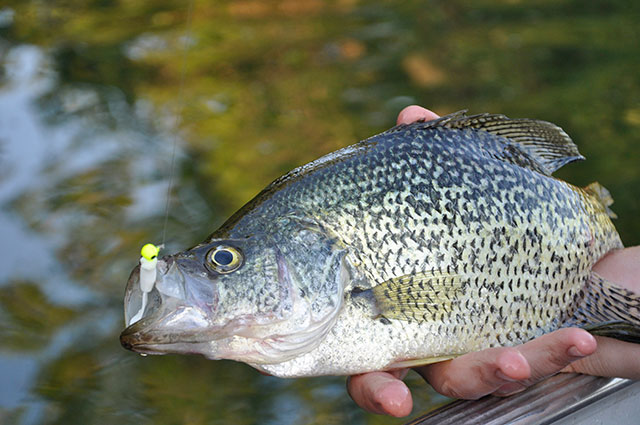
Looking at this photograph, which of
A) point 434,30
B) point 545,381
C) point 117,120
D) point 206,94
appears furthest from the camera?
point 434,30

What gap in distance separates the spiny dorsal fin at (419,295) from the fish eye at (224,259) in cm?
35

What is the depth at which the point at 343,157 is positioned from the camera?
73.9 inches

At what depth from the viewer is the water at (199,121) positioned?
3482mm

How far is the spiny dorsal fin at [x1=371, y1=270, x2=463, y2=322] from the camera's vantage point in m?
1.68

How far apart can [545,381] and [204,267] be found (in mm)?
1053

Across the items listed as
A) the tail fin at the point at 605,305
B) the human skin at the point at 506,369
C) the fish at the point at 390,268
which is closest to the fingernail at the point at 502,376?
the human skin at the point at 506,369

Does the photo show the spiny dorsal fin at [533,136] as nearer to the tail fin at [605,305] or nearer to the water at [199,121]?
the tail fin at [605,305]

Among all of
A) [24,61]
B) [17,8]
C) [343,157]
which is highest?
[17,8]

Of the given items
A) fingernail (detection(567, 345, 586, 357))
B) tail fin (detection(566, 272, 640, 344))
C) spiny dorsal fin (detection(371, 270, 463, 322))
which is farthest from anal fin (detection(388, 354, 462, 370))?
tail fin (detection(566, 272, 640, 344))

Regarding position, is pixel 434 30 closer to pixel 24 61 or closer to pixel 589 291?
pixel 24 61

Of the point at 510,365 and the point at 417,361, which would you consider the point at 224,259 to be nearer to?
the point at 417,361

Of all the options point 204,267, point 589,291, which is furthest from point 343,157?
point 589,291

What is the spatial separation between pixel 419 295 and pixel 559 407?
54 centimetres

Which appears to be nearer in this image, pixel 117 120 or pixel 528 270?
pixel 528 270
